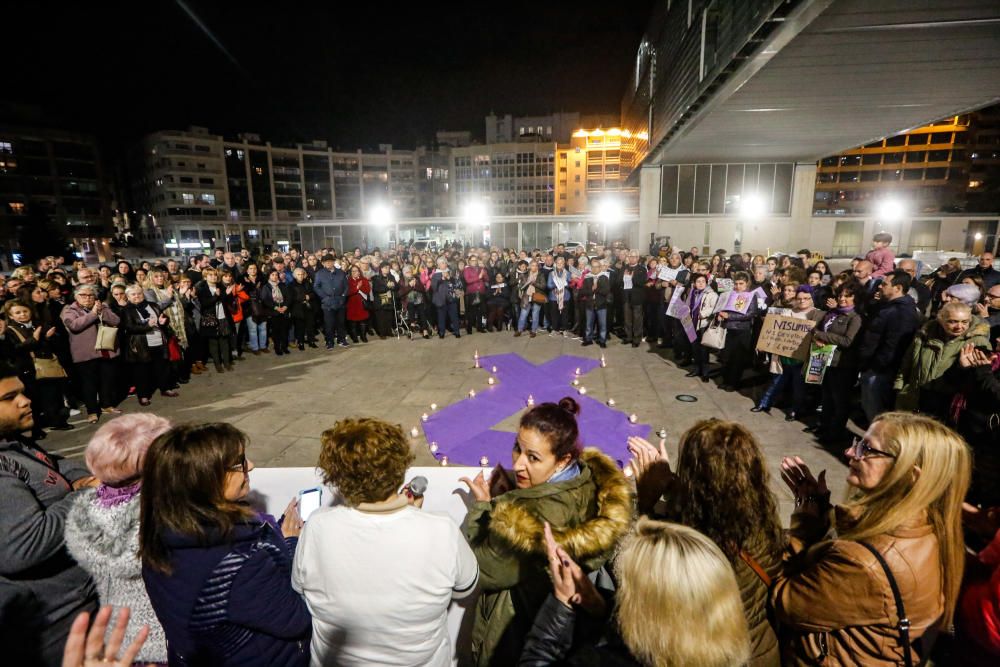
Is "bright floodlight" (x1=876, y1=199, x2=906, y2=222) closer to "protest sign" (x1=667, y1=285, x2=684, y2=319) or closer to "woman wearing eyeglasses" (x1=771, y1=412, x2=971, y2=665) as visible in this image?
"protest sign" (x1=667, y1=285, x2=684, y2=319)

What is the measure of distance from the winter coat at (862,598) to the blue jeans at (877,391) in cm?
476

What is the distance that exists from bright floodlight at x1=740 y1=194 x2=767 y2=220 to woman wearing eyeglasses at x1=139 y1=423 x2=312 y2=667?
2922cm

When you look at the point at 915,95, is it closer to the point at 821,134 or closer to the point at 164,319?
the point at 821,134

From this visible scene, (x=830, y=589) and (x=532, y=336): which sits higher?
(x=830, y=589)

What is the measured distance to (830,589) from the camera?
5.98 ft

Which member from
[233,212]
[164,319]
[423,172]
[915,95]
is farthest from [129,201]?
[915,95]

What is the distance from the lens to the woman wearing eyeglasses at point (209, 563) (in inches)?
68.8

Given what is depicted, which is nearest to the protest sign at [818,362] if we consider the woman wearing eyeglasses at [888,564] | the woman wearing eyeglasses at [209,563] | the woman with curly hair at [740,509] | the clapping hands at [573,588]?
the woman wearing eyeglasses at [888,564]

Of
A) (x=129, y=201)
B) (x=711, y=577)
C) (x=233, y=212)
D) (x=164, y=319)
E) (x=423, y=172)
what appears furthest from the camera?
(x=423, y=172)

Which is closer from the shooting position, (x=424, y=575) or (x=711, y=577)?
(x=711, y=577)

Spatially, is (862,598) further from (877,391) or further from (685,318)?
(685,318)

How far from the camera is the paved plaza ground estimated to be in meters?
6.09

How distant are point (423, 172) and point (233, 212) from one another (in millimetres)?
42719

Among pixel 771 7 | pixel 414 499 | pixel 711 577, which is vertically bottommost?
pixel 414 499
